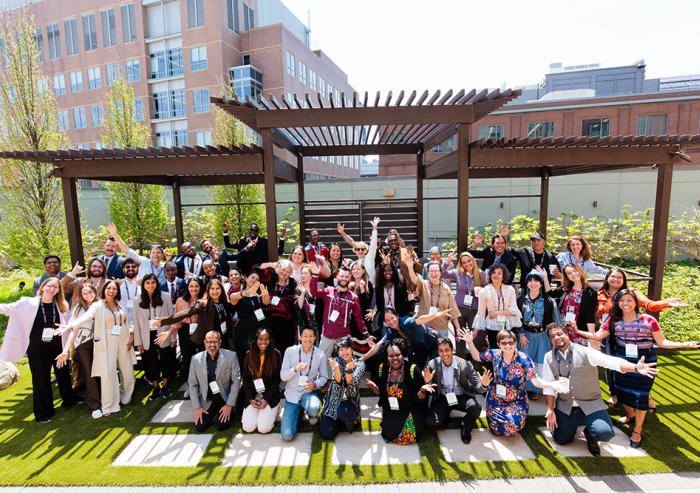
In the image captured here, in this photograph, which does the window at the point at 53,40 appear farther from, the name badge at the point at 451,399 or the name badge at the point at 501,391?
the name badge at the point at 501,391

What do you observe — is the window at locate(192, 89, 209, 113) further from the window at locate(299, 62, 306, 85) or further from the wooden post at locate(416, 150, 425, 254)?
the wooden post at locate(416, 150, 425, 254)

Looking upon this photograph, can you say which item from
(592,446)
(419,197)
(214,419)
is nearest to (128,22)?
(419,197)

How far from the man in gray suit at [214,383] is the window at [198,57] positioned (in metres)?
26.5

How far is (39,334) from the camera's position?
4492mm

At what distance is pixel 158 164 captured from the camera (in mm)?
6273

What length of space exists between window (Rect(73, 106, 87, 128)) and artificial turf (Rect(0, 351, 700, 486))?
103 ft

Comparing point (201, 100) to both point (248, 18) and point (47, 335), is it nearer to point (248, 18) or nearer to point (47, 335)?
point (248, 18)

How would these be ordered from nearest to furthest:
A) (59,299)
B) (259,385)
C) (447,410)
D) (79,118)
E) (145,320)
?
(447,410) < (259,385) < (59,299) < (145,320) < (79,118)

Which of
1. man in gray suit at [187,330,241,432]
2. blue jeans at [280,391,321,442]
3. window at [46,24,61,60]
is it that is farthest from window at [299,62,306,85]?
blue jeans at [280,391,321,442]

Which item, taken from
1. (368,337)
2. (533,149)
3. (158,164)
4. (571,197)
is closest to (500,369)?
(368,337)

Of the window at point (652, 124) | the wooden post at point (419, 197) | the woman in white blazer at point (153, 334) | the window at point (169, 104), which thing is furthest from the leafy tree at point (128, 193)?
the window at point (652, 124)

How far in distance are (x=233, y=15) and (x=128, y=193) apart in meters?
18.5

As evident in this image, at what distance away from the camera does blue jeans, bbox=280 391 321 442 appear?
4137mm

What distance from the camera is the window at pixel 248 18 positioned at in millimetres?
27391
